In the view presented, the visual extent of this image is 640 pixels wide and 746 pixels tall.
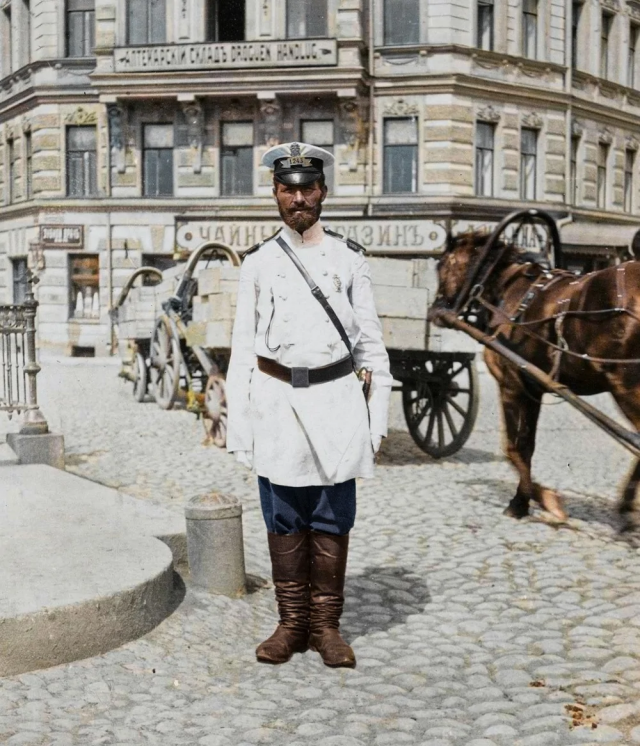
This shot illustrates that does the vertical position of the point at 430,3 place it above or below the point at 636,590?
above

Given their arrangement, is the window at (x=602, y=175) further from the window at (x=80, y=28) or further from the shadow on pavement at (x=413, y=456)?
the shadow on pavement at (x=413, y=456)

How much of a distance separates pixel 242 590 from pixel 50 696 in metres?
1.49

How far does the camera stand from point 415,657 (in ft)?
14.0

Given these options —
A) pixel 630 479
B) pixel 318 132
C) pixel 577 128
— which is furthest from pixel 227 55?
pixel 630 479

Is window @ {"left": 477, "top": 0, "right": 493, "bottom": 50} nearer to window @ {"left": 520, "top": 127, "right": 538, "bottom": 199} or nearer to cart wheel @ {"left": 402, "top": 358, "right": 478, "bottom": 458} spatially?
window @ {"left": 520, "top": 127, "right": 538, "bottom": 199}

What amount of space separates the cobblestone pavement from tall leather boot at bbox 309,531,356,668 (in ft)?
0.37

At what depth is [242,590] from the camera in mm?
5078

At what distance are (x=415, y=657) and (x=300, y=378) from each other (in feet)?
4.19

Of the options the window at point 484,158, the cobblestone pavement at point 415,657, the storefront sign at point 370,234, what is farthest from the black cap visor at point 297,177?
the window at point 484,158

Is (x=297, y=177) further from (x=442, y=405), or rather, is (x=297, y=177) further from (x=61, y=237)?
(x=61, y=237)

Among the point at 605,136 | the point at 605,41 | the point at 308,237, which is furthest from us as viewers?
the point at 605,41

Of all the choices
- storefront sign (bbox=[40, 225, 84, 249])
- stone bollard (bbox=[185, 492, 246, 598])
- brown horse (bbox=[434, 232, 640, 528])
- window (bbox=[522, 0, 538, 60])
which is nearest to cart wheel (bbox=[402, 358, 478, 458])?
brown horse (bbox=[434, 232, 640, 528])

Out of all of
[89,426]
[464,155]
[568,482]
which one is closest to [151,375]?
[89,426]

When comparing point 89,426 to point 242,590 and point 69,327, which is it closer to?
point 242,590
